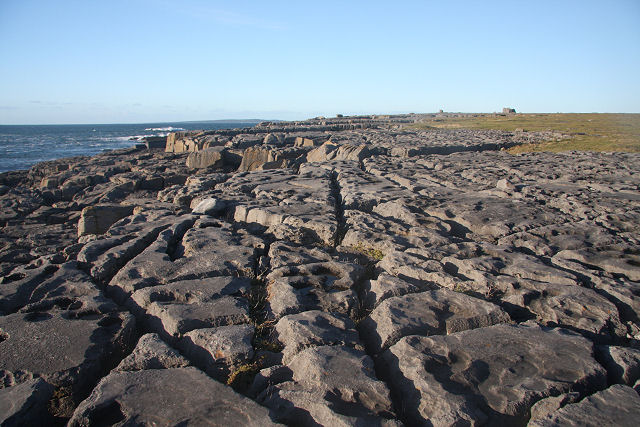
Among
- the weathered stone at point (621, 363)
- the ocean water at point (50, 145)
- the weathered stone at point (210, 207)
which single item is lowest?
the ocean water at point (50, 145)

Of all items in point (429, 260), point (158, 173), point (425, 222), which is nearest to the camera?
point (429, 260)

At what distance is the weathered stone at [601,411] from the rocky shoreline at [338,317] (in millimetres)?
12

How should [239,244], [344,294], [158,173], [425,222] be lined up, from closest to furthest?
[344,294], [239,244], [425,222], [158,173]

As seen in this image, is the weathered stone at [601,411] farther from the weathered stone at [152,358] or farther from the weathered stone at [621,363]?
the weathered stone at [152,358]

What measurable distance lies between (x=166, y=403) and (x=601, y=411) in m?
3.26

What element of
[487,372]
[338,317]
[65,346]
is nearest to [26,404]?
[65,346]

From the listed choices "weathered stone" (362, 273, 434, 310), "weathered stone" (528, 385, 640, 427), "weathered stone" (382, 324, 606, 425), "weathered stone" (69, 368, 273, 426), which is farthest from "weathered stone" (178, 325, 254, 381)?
"weathered stone" (528, 385, 640, 427)

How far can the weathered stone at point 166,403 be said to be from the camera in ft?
8.71

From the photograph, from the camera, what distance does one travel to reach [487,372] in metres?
3.19

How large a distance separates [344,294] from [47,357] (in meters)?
3.02

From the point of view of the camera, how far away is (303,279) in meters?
4.74

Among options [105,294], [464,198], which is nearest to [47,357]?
[105,294]

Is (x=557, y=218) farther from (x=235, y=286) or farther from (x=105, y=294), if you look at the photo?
(x=105, y=294)

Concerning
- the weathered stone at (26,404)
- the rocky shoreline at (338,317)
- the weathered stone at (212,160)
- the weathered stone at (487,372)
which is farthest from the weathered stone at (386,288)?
the weathered stone at (212,160)
